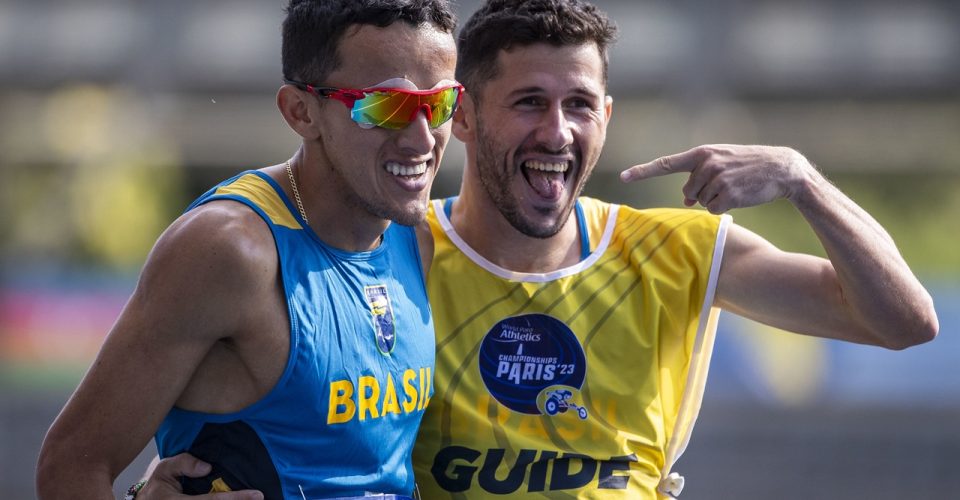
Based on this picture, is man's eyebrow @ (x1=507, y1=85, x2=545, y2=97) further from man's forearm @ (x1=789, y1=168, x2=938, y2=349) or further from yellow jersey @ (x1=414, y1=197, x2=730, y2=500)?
man's forearm @ (x1=789, y1=168, x2=938, y2=349)

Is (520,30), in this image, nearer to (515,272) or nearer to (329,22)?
(515,272)

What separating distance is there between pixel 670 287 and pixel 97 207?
481 inches

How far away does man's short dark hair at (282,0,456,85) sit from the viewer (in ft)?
11.0

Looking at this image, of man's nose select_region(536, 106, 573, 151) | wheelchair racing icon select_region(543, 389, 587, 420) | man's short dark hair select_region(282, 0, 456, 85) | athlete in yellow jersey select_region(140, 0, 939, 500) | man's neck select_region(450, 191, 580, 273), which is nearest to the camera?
man's short dark hair select_region(282, 0, 456, 85)

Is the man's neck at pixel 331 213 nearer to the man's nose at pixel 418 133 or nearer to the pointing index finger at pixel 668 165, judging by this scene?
the man's nose at pixel 418 133

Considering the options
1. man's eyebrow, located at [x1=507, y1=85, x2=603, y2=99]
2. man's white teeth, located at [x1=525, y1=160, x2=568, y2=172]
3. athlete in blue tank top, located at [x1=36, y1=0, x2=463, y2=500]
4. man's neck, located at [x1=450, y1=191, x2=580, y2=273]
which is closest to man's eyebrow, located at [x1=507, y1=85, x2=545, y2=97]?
man's eyebrow, located at [x1=507, y1=85, x2=603, y2=99]

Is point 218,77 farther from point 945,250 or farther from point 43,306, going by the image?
point 945,250

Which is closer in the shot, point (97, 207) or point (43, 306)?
point (43, 306)

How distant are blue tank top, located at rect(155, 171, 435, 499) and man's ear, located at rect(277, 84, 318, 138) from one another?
0.62ft

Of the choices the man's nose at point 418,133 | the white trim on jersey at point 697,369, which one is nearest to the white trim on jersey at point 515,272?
the white trim on jersey at point 697,369

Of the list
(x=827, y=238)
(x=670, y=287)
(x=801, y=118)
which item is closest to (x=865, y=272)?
(x=827, y=238)

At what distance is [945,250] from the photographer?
48.2ft

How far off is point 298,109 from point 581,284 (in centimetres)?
125

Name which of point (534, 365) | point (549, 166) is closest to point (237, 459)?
point (534, 365)
